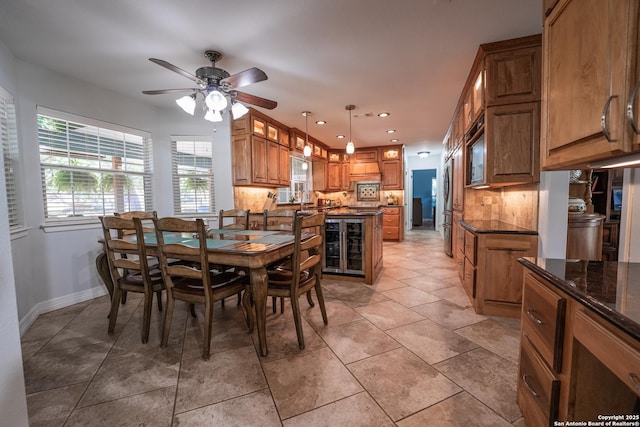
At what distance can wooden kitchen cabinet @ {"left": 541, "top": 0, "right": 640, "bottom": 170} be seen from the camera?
82 cm

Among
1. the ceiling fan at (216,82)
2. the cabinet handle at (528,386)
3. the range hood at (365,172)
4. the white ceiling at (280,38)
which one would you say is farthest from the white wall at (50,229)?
the range hood at (365,172)

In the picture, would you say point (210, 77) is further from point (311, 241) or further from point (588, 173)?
point (588, 173)

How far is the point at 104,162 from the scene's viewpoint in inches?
133

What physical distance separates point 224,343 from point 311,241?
1045mm

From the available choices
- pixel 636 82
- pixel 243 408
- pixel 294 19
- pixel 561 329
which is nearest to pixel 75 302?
pixel 243 408

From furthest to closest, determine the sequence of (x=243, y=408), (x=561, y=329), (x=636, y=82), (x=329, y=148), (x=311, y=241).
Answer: (x=329, y=148), (x=311, y=241), (x=243, y=408), (x=561, y=329), (x=636, y=82)

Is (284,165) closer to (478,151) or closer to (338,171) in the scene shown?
→ (338,171)

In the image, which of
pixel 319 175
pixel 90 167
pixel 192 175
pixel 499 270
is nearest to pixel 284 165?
pixel 192 175

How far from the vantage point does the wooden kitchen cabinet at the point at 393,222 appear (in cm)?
674

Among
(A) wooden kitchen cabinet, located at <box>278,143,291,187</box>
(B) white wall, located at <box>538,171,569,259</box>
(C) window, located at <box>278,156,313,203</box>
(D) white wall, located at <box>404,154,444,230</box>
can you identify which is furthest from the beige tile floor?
(D) white wall, located at <box>404,154,444,230</box>

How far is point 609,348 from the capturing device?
2.42 ft

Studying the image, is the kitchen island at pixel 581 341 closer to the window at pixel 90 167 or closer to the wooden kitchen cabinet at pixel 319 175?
the window at pixel 90 167

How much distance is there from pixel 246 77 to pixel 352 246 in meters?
2.34

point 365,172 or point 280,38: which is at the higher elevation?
point 280,38
